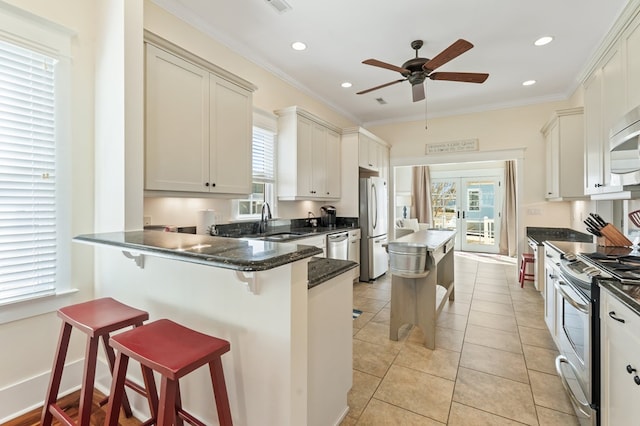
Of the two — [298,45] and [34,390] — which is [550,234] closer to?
[298,45]

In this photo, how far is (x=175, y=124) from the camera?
2311mm

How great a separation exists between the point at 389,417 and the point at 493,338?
5.51 ft

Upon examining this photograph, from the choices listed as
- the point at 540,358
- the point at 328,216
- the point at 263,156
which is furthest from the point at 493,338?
the point at 263,156

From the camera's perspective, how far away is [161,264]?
164 centimetres

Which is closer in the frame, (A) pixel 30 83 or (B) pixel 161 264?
(B) pixel 161 264

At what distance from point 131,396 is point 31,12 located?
2.49 m

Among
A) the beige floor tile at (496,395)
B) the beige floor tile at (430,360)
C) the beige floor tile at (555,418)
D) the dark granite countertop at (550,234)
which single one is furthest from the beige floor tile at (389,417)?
the dark granite countertop at (550,234)

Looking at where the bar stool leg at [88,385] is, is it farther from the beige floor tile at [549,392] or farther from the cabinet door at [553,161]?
the cabinet door at [553,161]

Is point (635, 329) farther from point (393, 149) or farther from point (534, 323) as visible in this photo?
point (393, 149)

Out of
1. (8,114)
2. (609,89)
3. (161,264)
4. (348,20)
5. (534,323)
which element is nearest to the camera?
(161,264)

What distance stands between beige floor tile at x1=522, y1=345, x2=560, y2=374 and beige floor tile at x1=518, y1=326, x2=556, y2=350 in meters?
0.09

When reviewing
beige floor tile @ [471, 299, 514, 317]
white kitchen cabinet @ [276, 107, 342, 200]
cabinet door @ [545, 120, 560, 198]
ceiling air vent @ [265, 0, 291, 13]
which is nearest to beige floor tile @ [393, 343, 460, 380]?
beige floor tile @ [471, 299, 514, 317]

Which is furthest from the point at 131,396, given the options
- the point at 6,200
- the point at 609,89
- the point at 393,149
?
the point at 393,149

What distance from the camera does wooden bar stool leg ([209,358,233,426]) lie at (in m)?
1.17
